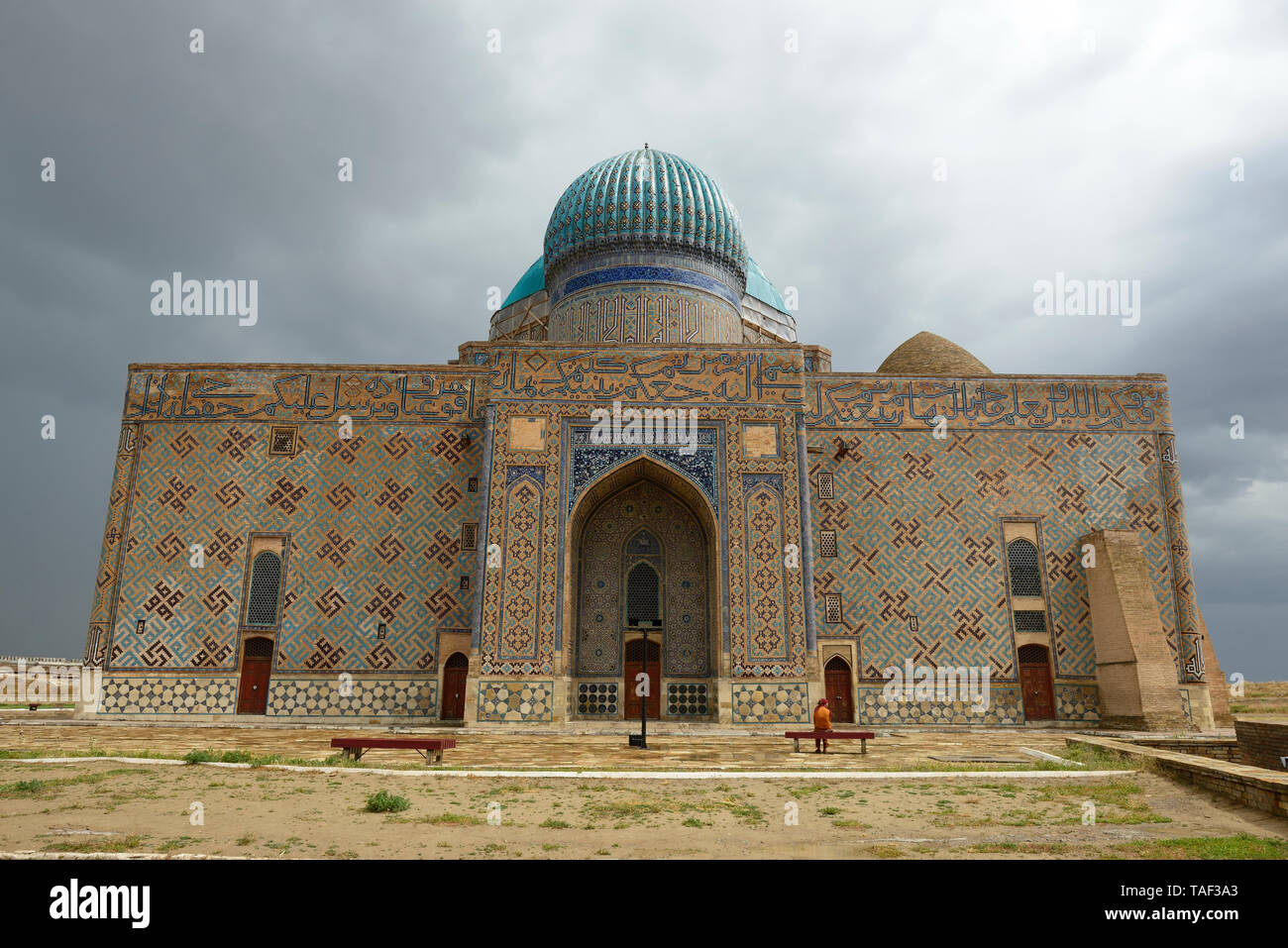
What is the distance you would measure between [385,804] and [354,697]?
9112 millimetres

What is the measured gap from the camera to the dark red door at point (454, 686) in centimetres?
1301

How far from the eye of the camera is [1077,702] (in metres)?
13.1

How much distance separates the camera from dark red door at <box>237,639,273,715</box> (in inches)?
506

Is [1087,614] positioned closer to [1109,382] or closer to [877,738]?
[1109,382]

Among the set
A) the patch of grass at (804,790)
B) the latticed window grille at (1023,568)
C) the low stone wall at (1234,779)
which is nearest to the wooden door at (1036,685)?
the latticed window grille at (1023,568)

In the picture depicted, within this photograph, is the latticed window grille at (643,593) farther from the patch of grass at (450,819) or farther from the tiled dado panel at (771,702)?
the patch of grass at (450,819)

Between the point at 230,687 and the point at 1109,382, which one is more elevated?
the point at 1109,382

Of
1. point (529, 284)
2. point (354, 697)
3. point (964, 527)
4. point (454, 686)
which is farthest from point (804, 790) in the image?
point (529, 284)

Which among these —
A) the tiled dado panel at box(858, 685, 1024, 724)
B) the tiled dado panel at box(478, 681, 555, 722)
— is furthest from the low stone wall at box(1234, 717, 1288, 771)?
Result: the tiled dado panel at box(478, 681, 555, 722)

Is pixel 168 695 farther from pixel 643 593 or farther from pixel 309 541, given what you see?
pixel 643 593

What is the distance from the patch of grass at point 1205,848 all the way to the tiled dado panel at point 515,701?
8.92m
